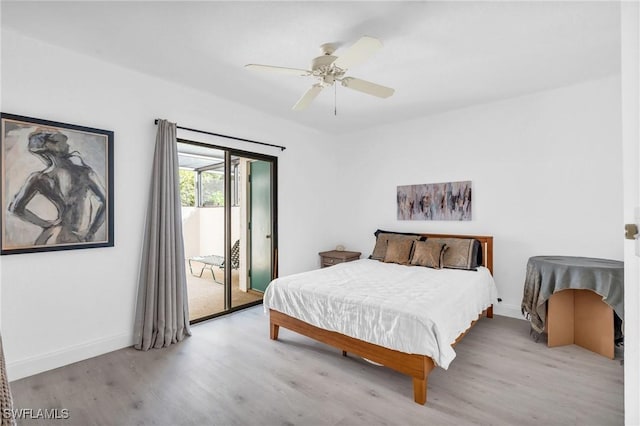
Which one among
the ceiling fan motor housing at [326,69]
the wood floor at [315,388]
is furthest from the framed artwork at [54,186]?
the ceiling fan motor housing at [326,69]

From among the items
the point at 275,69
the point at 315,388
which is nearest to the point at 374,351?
the point at 315,388

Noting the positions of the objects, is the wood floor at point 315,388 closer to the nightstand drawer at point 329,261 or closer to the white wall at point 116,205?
the white wall at point 116,205

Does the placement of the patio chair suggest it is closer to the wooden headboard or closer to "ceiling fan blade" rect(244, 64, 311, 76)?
"ceiling fan blade" rect(244, 64, 311, 76)

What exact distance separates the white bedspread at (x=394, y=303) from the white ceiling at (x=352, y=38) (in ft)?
6.50

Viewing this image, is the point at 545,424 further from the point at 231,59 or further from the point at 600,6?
the point at 231,59

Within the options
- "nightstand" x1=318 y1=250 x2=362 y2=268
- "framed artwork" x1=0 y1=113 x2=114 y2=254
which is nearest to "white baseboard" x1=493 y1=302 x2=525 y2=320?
"nightstand" x1=318 y1=250 x2=362 y2=268

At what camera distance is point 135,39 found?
2471 mm

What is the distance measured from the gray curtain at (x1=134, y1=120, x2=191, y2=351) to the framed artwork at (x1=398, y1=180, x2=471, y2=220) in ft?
9.81

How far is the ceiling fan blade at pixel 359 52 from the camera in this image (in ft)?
6.35

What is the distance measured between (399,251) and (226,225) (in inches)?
85.8

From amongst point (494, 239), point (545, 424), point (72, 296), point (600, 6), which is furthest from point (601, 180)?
point (72, 296)

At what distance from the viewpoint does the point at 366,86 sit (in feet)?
8.50

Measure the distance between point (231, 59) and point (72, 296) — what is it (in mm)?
2403

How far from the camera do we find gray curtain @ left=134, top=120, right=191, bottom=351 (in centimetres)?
298
